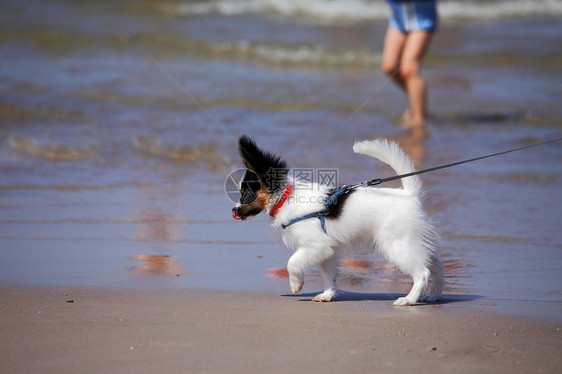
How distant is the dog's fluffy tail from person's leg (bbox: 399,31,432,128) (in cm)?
511

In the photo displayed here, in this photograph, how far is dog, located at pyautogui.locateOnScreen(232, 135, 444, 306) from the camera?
4258 mm

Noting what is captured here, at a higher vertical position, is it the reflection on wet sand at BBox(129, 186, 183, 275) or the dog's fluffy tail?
the dog's fluffy tail

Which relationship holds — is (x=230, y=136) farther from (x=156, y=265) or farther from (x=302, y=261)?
(x=302, y=261)

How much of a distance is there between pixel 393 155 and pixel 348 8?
1843 centimetres

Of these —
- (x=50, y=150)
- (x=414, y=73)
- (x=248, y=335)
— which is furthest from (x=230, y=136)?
(x=248, y=335)

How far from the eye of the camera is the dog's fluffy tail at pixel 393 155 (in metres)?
4.34

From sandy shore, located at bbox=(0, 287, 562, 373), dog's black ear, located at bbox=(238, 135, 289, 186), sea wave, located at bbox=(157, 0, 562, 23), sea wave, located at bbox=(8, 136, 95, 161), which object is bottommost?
sandy shore, located at bbox=(0, 287, 562, 373)

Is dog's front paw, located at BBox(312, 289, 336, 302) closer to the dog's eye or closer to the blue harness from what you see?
the blue harness

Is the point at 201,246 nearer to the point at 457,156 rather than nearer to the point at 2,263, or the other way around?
the point at 2,263

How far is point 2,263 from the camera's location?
487cm

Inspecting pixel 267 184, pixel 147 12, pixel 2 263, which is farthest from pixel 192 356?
pixel 147 12

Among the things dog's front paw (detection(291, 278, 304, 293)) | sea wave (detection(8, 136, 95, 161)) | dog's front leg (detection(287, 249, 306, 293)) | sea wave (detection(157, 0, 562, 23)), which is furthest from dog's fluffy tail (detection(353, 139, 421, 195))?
sea wave (detection(157, 0, 562, 23))

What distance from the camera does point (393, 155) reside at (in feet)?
14.4

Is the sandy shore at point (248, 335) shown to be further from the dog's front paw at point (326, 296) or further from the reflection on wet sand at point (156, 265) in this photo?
the reflection on wet sand at point (156, 265)
